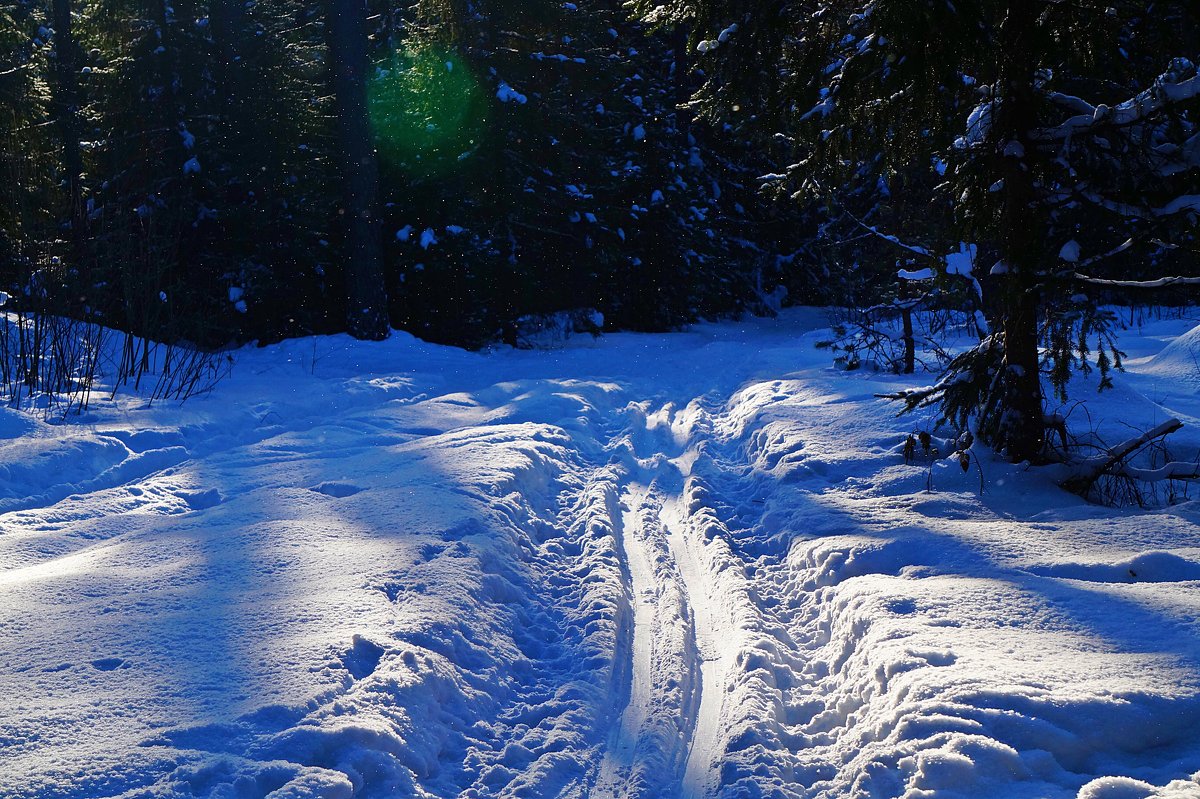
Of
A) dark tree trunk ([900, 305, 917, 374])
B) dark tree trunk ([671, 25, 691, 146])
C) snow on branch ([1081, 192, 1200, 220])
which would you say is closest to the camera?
snow on branch ([1081, 192, 1200, 220])

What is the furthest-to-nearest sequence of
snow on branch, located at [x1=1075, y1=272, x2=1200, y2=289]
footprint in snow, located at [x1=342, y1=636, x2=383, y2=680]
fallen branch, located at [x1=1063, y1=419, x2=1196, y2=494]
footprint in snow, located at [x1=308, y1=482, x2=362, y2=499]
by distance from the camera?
1. footprint in snow, located at [x1=308, y1=482, x2=362, y2=499]
2. fallen branch, located at [x1=1063, y1=419, x2=1196, y2=494]
3. snow on branch, located at [x1=1075, y1=272, x2=1200, y2=289]
4. footprint in snow, located at [x1=342, y1=636, x2=383, y2=680]

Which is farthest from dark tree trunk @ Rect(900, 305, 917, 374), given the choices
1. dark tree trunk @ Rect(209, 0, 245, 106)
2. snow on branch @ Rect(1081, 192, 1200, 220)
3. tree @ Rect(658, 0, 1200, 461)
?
dark tree trunk @ Rect(209, 0, 245, 106)

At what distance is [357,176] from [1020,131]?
486 inches

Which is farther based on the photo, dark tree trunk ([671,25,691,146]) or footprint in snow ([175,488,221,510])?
dark tree trunk ([671,25,691,146])

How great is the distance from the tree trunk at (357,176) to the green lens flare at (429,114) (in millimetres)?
2349

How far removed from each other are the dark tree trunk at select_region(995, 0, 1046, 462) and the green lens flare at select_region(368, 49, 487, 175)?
532 inches

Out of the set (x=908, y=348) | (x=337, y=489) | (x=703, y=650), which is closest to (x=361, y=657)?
(x=703, y=650)

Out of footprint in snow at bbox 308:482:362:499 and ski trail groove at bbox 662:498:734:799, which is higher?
footprint in snow at bbox 308:482:362:499

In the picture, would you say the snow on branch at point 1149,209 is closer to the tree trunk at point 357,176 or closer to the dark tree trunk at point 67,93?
the tree trunk at point 357,176

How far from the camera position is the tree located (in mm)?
5504

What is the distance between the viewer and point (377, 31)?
59.6 feet

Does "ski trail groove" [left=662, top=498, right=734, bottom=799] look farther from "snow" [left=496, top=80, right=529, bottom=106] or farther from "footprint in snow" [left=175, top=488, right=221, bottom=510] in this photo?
"snow" [left=496, top=80, right=529, bottom=106]

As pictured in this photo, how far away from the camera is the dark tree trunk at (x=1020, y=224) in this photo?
19.2 feet

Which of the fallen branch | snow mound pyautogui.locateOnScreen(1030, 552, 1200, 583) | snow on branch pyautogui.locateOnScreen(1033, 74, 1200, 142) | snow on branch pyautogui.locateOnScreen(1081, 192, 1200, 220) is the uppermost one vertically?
snow on branch pyautogui.locateOnScreen(1033, 74, 1200, 142)
